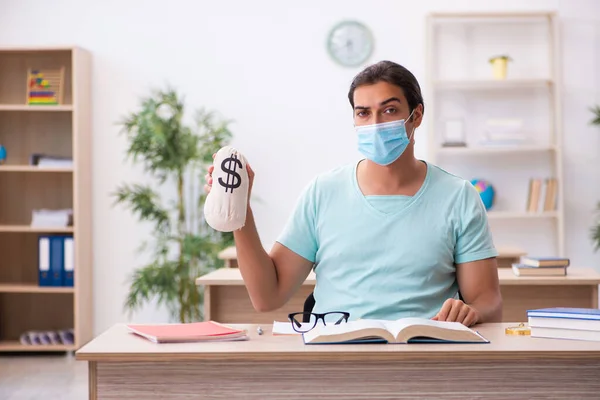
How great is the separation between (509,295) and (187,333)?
2030 mm

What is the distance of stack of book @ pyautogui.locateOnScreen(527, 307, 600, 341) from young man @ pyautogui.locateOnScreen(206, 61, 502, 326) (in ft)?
0.81

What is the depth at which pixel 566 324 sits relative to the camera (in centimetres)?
176

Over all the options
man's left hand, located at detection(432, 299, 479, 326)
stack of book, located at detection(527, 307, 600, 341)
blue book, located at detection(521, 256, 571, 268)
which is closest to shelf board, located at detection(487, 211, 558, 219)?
blue book, located at detection(521, 256, 571, 268)

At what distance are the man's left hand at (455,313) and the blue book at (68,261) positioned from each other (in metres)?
3.76

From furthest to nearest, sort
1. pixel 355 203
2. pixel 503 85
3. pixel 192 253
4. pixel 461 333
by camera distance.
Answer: pixel 503 85, pixel 192 253, pixel 355 203, pixel 461 333

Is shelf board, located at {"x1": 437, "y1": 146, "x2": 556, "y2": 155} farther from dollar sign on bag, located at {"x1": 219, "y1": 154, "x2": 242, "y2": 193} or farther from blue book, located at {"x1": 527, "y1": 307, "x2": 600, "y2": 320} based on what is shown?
dollar sign on bag, located at {"x1": 219, "y1": 154, "x2": 242, "y2": 193}

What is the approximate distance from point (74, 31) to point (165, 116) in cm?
83

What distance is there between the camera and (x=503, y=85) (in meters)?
5.42

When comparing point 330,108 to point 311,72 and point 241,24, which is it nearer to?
point 311,72

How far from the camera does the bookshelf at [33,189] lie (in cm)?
552

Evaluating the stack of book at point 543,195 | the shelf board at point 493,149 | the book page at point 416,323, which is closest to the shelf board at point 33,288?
the shelf board at point 493,149

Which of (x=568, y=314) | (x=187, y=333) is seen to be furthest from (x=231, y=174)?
(x=568, y=314)

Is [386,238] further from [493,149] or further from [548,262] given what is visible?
[493,149]

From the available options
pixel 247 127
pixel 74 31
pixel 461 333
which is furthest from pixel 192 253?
pixel 461 333
